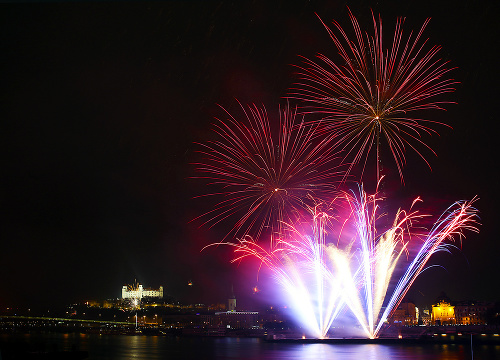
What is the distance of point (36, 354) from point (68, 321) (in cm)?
9132

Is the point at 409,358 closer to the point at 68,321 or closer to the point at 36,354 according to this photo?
the point at 36,354

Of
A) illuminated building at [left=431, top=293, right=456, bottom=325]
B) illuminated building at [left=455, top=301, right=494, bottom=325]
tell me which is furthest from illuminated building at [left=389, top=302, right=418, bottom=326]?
illuminated building at [left=455, top=301, right=494, bottom=325]

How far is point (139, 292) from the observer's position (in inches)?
5113

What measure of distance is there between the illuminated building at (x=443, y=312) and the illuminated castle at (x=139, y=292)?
217 ft

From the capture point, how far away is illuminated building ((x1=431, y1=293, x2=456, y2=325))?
88.4 m

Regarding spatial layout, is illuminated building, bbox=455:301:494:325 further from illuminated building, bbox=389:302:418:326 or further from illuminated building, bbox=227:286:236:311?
illuminated building, bbox=227:286:236:311

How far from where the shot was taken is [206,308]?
124 m

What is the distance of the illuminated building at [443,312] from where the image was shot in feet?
290

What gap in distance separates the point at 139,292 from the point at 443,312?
2750 inches

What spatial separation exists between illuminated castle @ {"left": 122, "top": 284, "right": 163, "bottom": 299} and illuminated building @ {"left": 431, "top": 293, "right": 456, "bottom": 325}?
217ft

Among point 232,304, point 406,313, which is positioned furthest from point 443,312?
point 232,304

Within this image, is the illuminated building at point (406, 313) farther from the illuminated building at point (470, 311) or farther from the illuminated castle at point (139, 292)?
the illuminated castle at point (139, 292)

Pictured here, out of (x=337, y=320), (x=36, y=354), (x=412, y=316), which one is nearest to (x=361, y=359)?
(x=36, y=354)

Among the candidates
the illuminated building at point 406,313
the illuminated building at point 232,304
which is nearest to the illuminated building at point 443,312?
the illuminated building at point 406,313
